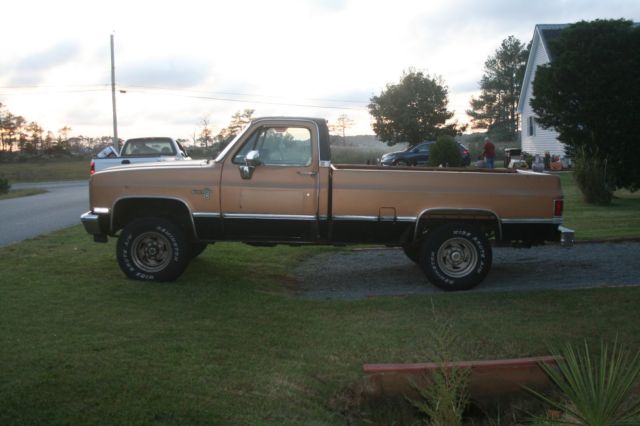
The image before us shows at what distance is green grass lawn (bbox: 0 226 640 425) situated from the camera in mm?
4883

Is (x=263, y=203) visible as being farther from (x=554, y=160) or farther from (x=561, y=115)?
(x=554, y=160)

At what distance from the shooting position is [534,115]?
42938 mm

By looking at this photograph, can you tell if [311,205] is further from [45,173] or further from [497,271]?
[45,173]

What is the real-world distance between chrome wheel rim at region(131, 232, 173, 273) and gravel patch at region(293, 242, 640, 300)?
1735 mm

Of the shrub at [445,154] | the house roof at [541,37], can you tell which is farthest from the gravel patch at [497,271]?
the house roof at [541,37]

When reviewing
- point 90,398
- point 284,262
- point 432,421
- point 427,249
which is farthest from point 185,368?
point 284,262

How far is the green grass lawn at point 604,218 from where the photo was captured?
13031 millimetres

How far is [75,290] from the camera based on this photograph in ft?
26.0

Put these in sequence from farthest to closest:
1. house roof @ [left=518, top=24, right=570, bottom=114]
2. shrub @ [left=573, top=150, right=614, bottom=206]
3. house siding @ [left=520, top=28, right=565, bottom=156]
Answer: house roof @ [left=518, top=24, right=570, bottom=114], house siding @ [left=520, top=28, right=565, bottom=156], shrub @ [left=573, top=150, right=614, bottom=206]

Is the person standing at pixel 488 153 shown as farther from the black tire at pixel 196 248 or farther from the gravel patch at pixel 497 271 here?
the black tire at pixel 196 248

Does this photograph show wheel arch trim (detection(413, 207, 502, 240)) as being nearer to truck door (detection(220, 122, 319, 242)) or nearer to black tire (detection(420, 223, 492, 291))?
black tire (detection(420, 223, 492, 291))

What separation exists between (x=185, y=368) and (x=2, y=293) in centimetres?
323

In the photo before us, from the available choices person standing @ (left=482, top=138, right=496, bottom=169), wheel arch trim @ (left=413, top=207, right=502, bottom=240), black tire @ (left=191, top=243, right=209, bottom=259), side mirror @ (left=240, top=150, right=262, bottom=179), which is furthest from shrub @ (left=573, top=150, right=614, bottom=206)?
side mirror @ (left=240, top=150, right=262, bottom=179)

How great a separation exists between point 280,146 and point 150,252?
202 centimetres
